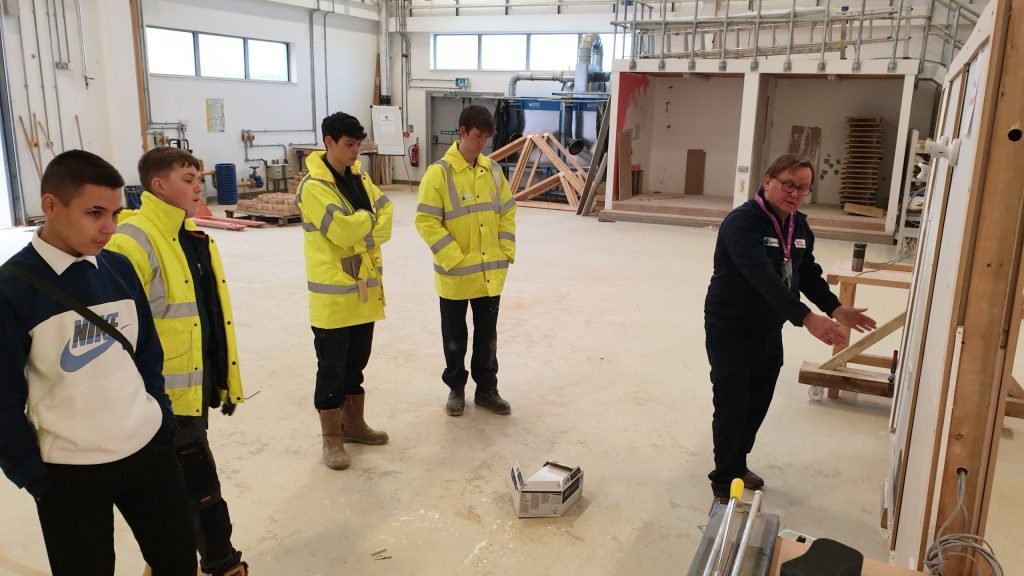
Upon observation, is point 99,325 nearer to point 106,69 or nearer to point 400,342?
point 400,342

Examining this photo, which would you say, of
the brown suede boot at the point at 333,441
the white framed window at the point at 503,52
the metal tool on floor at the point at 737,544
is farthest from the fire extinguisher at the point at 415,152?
the metal tool on floor at the point at 737,544

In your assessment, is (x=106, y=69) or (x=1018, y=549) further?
(x=106, y=69)

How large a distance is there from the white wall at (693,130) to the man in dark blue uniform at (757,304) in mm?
10744

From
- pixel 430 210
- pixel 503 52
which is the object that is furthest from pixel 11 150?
pixel 503 52

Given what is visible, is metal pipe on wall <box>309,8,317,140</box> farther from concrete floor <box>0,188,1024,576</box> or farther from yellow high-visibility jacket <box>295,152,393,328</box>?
yellow high-visibility jacket <box>295,152,393,328</box>

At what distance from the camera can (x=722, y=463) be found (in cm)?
322

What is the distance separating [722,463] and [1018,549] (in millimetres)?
1221

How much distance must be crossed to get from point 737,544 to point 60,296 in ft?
5.50

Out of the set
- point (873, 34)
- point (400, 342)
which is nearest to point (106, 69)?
point (400, 342)

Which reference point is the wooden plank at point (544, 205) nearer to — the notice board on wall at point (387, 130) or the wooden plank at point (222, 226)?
the notice board on wall at point (387, 130)

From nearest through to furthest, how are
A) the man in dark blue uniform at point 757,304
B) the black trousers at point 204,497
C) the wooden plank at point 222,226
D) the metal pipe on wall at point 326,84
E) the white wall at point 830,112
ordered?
the black trousers at point 204,497, the man in dark blue uniform at point 757,304, the wooden plank at point 222,226, the white wall at point 830,112, the metal pipe on wall at point 326,84

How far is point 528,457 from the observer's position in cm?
376

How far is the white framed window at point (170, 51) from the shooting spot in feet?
41.0

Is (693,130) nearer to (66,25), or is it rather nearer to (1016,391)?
(1016,391)
